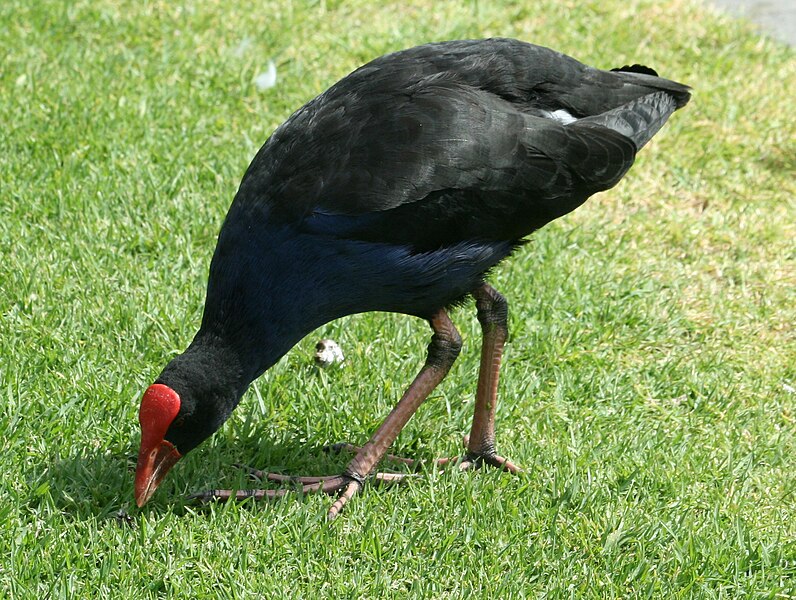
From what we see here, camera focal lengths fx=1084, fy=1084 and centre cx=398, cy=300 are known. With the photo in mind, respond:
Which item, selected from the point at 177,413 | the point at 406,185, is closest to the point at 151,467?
the point at 177,413

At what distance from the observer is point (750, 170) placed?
600cm

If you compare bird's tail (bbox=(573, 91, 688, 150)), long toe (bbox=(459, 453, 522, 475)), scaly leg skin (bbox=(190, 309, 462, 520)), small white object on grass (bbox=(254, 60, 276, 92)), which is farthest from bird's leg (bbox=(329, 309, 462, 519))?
small white object on grass (bbox=(254, 60, 276, 92))

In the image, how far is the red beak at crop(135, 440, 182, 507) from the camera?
134 inches

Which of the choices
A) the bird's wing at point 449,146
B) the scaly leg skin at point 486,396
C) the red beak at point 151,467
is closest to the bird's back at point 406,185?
the bird's wing at point 449,146

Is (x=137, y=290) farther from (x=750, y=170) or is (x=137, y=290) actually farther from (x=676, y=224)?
(x=750, y=170)

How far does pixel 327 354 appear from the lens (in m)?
4.40

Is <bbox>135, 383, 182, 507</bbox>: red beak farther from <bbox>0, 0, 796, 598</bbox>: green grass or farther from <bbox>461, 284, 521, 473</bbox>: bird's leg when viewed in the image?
<bbox>461, 284, 521, 473</bbox>: bird's leg

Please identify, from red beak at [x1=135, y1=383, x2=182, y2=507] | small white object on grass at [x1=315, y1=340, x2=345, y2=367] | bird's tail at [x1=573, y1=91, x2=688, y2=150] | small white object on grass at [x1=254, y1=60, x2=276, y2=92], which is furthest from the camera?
small white object on grass at [x1=254, y1=60, x2=276, y2=92]

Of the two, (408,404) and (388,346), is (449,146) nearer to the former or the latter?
(408,404)

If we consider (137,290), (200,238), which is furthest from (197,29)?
(137,290)

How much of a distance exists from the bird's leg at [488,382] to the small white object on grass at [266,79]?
2.81 meters

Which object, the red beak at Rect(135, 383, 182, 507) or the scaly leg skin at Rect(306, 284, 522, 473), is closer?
the red beak at Rect(135, 383, 182, 507)

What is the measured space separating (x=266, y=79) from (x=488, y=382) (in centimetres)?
306

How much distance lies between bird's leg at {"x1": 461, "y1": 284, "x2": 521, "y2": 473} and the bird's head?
95 centimetres
